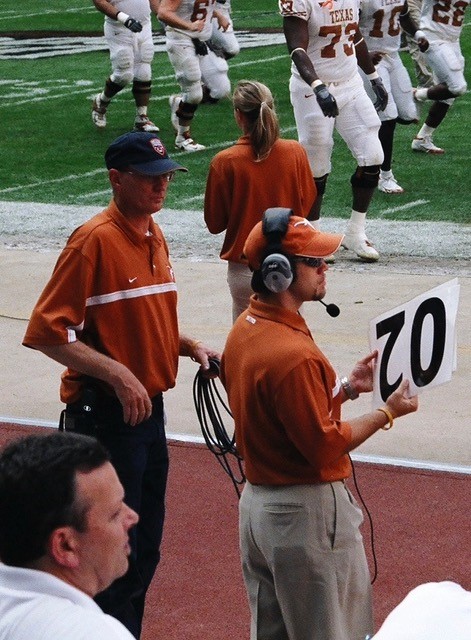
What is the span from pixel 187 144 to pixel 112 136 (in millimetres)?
1559

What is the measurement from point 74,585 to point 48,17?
1200 inches

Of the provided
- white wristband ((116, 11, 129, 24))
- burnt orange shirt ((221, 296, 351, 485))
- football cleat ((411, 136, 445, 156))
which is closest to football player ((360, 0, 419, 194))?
football cleat ((411, 136, 445, 156))

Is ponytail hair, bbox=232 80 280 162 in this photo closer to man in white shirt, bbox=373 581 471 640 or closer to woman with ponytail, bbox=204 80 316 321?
woman with ponytail, bbox=204 80 316 321

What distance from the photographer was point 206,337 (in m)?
9.16

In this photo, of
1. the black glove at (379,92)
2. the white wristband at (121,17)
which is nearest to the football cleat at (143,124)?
the white wristband at (121,17)

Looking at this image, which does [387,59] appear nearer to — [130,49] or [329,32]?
[329,32]

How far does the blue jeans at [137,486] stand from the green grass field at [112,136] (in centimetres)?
777

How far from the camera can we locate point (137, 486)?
4996 millimetres

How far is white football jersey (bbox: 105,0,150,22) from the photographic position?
16.1m

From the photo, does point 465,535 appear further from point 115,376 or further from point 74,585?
point 74,585

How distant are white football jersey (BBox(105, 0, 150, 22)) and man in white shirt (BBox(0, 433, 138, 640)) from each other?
1394cm

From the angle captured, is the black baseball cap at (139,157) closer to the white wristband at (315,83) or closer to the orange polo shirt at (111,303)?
the orange polo shirt at (111,303)

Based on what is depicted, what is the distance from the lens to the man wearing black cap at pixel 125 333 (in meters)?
4.90

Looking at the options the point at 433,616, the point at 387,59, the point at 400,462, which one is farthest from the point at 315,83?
the point at 433,616
